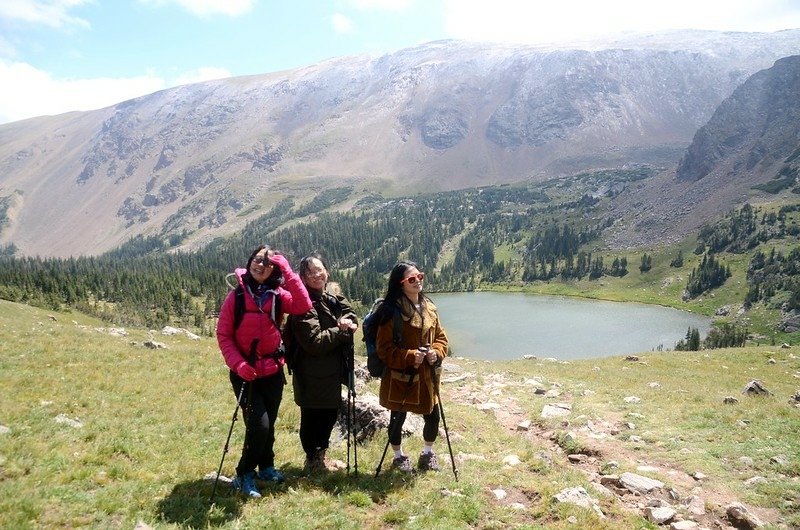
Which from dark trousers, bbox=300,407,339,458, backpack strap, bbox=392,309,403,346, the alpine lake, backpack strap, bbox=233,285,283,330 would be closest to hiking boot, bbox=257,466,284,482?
dark trousers, bbox=300,407,339,458

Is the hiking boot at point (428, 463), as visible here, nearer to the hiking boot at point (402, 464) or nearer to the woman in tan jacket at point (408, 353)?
the woman in tan jacket at point (408, 353)

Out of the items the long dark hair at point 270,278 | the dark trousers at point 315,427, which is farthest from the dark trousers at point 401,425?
the long dark hair at point 270,278

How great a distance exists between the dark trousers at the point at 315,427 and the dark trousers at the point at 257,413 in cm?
83

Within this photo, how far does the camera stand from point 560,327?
10106cm

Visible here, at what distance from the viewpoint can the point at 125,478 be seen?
8445 millimetres

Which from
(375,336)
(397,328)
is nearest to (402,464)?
(375,336)

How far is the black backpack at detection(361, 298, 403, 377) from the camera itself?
880cm

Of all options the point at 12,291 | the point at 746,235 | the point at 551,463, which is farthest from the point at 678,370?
the point at 746,235

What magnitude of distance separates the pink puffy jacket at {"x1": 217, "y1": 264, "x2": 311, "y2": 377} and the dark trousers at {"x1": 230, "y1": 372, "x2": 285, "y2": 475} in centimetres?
31

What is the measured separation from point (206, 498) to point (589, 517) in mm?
6773

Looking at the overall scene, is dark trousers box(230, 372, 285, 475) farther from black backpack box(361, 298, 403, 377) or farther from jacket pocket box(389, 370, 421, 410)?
jacket pocket box(389, 370, 421, 410)

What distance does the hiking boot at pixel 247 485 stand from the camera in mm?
8031

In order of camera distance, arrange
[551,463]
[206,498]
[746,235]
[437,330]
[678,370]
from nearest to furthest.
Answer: [206,498] → [437,330] → [551,463] → [678,370] → [746,235]

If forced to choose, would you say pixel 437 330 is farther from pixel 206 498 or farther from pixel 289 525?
pixel 206 498
